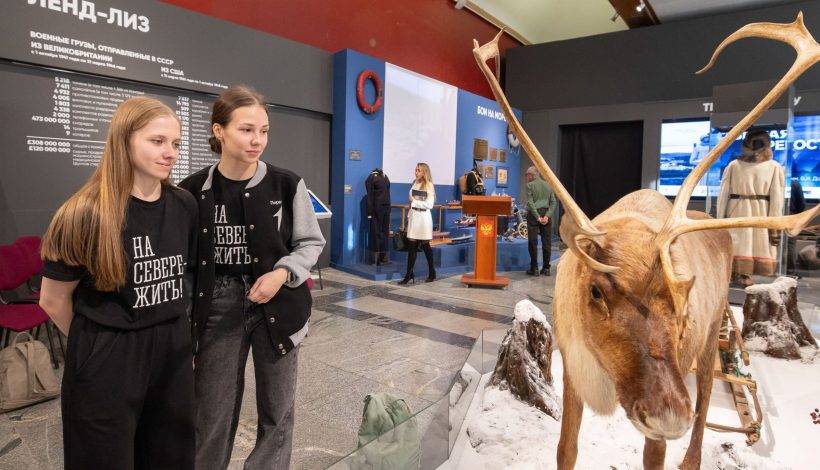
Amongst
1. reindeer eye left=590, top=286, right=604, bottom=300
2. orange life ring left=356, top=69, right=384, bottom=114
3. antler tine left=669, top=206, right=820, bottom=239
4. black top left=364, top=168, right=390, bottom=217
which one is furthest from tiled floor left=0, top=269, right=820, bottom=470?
orange life ring left=356, top=69, right=384, bottom=114

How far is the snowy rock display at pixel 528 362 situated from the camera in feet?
7.86

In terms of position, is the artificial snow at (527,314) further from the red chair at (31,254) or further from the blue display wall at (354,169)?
the blue display wall at (354,169)

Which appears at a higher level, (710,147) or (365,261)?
(710,147)

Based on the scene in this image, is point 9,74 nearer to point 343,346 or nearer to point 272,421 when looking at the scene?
point 343,346

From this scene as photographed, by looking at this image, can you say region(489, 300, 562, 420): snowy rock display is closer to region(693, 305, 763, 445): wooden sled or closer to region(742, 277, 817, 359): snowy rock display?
region(693, 305, 763, 445): wooden sled

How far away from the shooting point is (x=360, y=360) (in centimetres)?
332

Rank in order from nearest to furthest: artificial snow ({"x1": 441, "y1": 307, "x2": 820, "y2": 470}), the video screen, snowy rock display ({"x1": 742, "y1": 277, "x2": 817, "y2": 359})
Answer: artificial snow ({"x1": 441, "y1": 307, "x2": 820, "y2": 470}) < snowy rock display ({"x1": 742, "y1": 277, "x2": 817, "y2": 359}) < the video screen

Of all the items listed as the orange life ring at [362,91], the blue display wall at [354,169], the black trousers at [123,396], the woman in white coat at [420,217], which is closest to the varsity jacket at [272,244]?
the black trousers at [123,396]

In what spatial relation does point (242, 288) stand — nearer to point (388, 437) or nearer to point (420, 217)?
point (388, 437)

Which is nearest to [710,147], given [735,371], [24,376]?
[735,371]

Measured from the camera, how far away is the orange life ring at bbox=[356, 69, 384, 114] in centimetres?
697

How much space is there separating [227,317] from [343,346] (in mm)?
2220

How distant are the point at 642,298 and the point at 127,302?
4.04 ft

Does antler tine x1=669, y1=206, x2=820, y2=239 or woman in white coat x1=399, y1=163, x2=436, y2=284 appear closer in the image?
antler tine x1=669, y1=206, x2=820, y2=239
